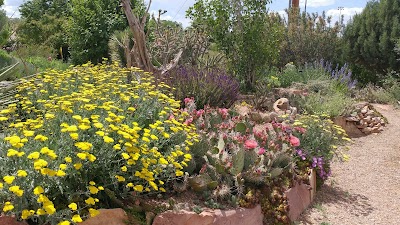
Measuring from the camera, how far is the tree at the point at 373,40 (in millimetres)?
12086

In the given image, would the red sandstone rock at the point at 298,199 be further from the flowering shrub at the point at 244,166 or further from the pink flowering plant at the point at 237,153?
the pink flowering plant at the point at 237,153

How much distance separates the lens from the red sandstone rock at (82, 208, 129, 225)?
10.5ft

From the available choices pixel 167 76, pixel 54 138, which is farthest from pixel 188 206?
pixel 167 76

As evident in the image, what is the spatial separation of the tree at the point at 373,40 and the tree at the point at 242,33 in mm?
3865

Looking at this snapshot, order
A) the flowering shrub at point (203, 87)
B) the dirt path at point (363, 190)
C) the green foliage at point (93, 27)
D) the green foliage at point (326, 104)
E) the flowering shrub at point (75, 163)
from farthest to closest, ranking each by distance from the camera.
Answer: the green foliage at point (93, 27), the green foliage at point (326, 104), the flowering shrub at point (203, 87), the dirt path at point (363, 190), the flowering shrub at point (75, 163)

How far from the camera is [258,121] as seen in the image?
677cm

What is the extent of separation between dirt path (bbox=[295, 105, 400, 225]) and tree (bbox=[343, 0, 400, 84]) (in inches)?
193

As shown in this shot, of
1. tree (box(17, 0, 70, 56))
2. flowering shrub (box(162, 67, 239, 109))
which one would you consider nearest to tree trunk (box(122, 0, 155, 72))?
flowering shrub (box(162, 67, 239, 109))

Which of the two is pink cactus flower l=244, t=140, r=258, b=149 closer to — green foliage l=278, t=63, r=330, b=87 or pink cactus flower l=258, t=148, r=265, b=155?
pink cactus flower l=258, t=148, r=265, b=155

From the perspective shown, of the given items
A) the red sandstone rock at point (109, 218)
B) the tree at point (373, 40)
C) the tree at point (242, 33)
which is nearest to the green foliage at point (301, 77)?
the tree at point (242, 33)

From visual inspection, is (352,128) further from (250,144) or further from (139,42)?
(250,144)

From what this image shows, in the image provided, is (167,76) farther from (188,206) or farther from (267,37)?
(188,206)

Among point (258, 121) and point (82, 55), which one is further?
point (82, 55)

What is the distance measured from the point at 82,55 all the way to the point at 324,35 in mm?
6553
